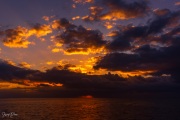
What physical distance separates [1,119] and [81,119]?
4002 cm

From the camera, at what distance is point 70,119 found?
119438 millimetres

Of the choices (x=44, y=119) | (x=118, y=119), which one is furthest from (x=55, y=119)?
(x=118, y=119)

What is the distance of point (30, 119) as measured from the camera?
11706 centimetres

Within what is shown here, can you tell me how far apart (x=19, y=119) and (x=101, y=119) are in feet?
138

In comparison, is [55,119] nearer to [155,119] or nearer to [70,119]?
[70,119]

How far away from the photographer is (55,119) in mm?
117500

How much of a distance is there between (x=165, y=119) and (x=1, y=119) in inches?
3287

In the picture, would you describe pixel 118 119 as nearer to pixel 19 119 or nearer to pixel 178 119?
pixel 178 119

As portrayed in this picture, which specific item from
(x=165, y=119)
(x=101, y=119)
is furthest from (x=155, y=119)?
(x=101, y=119)

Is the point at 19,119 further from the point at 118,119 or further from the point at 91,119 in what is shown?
the point at 118,119

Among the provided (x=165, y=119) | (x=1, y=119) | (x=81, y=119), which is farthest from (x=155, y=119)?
(x=1, y=119)

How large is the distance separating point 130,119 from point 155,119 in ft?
45.2

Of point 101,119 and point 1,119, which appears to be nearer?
point 1,119

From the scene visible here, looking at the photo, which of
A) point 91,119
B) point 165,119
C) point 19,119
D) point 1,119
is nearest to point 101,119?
point 91,119
